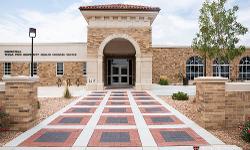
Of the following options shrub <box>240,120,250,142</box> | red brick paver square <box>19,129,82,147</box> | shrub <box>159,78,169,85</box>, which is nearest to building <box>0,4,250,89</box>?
shrub <box>159,78,169,85</box>

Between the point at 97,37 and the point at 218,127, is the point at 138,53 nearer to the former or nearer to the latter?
the point at 97,37

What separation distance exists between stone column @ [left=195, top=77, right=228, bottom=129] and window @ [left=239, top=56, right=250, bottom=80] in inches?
939

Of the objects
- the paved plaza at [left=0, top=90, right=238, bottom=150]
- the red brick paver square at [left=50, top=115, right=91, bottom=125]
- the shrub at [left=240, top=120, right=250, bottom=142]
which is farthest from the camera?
the red brick paver square at [left=50, top=115, right=91, bottom=125]

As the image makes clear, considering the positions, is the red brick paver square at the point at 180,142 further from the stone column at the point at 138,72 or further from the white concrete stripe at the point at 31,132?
the stone column at the point at 138,72

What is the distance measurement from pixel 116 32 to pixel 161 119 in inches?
548

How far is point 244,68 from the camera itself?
99.9 feet

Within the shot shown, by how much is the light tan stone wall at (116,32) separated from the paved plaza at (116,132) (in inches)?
468

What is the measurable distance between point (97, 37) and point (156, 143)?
16.8 meters

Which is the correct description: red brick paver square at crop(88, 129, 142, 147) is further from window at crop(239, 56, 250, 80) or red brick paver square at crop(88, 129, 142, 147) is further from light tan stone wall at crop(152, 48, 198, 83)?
window at crop(239, 56, 250, 80)

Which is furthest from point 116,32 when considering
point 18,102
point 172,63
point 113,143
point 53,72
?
point 113,143

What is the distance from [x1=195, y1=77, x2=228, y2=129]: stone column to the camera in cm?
Result: 855

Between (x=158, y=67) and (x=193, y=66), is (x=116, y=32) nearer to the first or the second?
(x=158, y=67)

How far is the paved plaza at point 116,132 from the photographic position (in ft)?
22.5

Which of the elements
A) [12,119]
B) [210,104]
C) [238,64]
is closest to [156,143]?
[210,104]
